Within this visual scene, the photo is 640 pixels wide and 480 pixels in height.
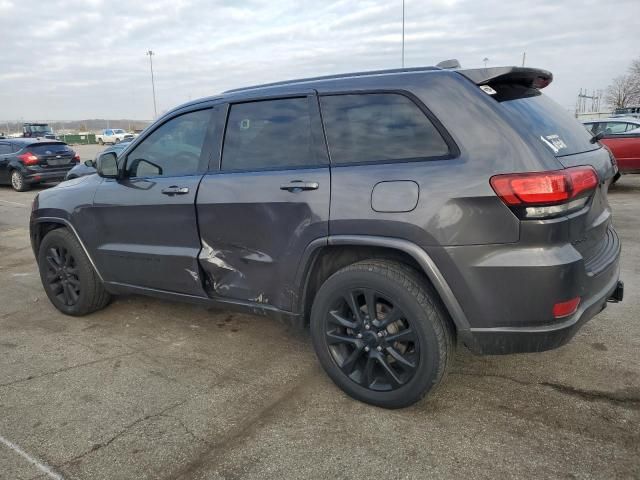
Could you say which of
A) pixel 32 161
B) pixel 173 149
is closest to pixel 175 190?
pixel 173 149

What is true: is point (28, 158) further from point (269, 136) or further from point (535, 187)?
point (535, 187)

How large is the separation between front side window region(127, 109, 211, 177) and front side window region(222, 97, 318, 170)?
26 centimetres

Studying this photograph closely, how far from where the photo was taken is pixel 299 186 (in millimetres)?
2916

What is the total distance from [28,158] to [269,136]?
528 inches

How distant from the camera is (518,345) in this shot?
2.52 m

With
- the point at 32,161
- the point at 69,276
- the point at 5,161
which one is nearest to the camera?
the point at 69,276

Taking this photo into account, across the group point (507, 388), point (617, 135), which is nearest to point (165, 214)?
point (507, 388)

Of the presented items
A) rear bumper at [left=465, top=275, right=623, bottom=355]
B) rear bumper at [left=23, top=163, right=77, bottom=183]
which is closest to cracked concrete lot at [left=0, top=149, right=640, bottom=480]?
rear bumper at [left=465, top=275, right=623, bottom=355]

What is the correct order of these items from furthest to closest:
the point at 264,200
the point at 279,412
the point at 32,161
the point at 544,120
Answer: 1. the point at 32,161
2. the point at 264,200
3. the point at 279,412
4. the point at 544,120

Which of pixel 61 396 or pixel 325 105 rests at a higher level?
pixel 325 105

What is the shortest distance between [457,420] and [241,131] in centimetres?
216

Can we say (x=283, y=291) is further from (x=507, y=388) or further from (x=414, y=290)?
(x=507, y=388)

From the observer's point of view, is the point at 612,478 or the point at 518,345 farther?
the point at 518,345

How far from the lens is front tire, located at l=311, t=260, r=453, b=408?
103 inches
